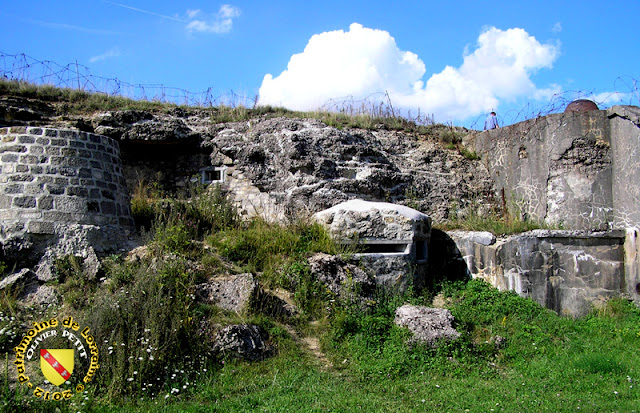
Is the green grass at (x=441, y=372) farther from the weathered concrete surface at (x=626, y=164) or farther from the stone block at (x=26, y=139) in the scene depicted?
the stone block at (x=26, y=139)

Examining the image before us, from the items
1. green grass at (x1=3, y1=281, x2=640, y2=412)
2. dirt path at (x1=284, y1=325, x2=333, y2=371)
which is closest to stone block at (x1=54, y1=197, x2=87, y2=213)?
green grass at (x1=3, y1=281, x2=640, y2=412)

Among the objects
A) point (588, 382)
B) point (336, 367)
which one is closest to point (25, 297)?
point (336, 367)

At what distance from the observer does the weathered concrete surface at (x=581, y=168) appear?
8977mm

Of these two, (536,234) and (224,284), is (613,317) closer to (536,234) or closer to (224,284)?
(536,234)

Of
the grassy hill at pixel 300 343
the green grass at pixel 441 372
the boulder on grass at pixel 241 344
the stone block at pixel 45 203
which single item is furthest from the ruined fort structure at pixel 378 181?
the boulder on grass at pixel 241 344

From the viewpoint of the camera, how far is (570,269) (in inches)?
324

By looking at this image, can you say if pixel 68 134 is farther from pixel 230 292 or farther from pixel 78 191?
pixel 230 292

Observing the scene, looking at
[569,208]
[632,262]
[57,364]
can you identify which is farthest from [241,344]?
[569,208]

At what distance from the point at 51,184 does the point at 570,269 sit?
8115mm

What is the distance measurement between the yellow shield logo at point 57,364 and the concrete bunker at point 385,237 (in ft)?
14.0

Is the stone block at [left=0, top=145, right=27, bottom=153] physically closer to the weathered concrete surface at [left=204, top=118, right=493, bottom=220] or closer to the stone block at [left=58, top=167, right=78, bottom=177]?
the stone block at [left=58, top=167, right=78, bottom=177]

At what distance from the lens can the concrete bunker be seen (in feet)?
26.3

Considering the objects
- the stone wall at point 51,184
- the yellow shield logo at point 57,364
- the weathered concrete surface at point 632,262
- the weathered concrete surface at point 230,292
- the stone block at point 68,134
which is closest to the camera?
the yellow shield logo at point 57,364

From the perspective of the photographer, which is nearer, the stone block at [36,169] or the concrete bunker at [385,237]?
the stone block at [36,169]
